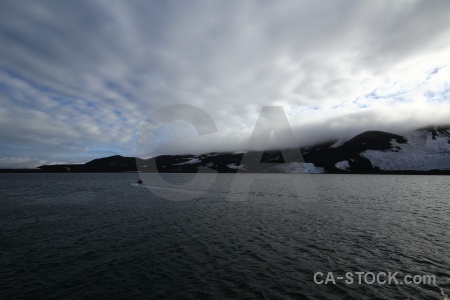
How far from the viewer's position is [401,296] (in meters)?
17.0

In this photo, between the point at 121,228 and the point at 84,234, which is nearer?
the point at 84,234

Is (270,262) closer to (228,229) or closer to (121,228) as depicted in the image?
(228,229)

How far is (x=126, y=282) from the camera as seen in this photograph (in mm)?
19188

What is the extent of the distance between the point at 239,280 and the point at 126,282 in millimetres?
9089

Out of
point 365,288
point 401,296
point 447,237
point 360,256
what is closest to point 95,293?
point 365,288

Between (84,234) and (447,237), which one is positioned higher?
(84,234)

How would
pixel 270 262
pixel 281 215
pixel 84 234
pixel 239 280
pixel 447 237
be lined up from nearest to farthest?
1. pixel 239 280
2. pixel 270 262
3. pixel 447 237
4. pixel 84 234
5. pixel 281 215

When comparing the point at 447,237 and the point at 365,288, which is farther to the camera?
the point at 447,237

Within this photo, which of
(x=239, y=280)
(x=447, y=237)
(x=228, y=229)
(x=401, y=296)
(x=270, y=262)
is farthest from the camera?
(x=228, y=229)

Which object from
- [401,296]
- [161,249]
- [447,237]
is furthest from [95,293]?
[447,237]

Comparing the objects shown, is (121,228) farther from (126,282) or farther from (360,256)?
(360,256)

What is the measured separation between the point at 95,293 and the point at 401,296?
2201 cm

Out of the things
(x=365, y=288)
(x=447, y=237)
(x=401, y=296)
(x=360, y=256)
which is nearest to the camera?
(x=401, y=296)

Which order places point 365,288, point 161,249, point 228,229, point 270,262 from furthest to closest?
point 228,229 → point 161,249 → point 270,262 → point 365,288
